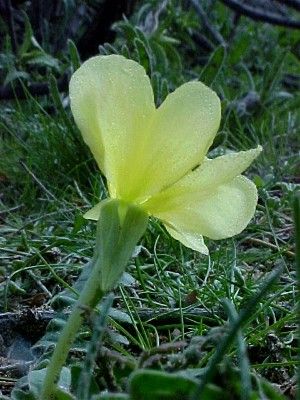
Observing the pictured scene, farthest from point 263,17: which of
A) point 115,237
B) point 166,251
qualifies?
point 115,237

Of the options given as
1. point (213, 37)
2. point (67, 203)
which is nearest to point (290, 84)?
point (213, 37)

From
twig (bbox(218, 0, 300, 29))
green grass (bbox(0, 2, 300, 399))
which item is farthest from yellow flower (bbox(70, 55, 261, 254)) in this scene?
twig (bbox(218, 0, 300, 29))

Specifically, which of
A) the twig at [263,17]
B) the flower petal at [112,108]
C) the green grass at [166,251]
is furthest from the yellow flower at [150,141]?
the twig at [263,17]

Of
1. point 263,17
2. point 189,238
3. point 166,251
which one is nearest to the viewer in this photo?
point 189,238

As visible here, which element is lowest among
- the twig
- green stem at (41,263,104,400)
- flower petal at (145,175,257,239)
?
the twig

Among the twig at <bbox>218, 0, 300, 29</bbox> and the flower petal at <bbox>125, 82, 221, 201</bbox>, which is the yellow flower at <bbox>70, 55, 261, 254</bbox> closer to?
the flower petal at <bbox>125, 82, 221, 201</bbox>

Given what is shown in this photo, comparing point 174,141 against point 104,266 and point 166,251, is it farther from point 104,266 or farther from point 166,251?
point 166,251

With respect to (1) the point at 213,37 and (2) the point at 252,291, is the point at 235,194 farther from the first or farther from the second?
(1) the point at 213,37
